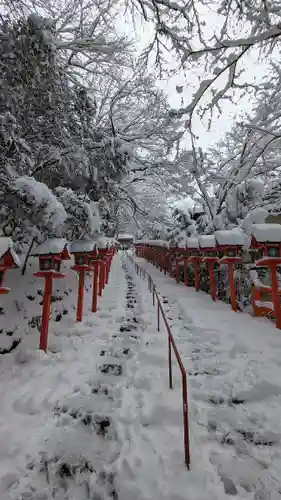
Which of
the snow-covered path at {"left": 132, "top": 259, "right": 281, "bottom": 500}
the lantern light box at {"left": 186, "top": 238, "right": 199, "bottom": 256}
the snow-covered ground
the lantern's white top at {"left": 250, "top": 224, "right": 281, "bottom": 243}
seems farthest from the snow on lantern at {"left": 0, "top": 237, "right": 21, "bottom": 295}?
the lantern light box at {"left": 186, "top": 238, "right": 199, "bottom": 256}

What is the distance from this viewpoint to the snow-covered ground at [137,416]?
243cm

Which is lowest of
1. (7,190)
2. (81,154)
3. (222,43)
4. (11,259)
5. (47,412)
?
(47,412)

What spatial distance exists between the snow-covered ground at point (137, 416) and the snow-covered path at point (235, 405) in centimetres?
1

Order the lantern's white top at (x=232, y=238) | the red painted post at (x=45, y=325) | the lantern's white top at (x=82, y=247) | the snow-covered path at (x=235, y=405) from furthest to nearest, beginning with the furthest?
the lantern's white top at (x=232, y=238), the lantern's white top at (x=82, y=247), the red painted post at (x=45, y=325), the snow-covered path at (x=235, y=405)

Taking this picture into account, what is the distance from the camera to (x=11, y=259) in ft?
13.7

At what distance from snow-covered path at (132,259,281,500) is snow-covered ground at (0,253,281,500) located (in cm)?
1

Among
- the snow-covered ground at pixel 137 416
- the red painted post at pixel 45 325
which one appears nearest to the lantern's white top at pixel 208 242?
the snow-covered ground at pixel 137 416

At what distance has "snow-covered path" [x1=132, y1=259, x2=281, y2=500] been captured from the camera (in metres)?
2.43

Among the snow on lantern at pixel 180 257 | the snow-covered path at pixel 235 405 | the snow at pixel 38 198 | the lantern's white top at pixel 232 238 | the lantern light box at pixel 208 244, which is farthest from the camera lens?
the snow on lantern at pixel 180 257

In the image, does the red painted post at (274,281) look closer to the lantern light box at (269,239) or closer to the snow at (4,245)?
the lantern light box at (269,239)

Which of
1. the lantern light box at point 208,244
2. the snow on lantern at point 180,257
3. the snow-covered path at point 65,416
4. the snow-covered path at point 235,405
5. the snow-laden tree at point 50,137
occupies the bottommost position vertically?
the snow-covered path at point 65,416

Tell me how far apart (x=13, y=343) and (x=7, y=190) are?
3343mm

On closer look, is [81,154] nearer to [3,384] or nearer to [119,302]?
[3,384]

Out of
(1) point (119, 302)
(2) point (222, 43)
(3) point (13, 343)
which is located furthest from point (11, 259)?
(1) point (119, 302)
